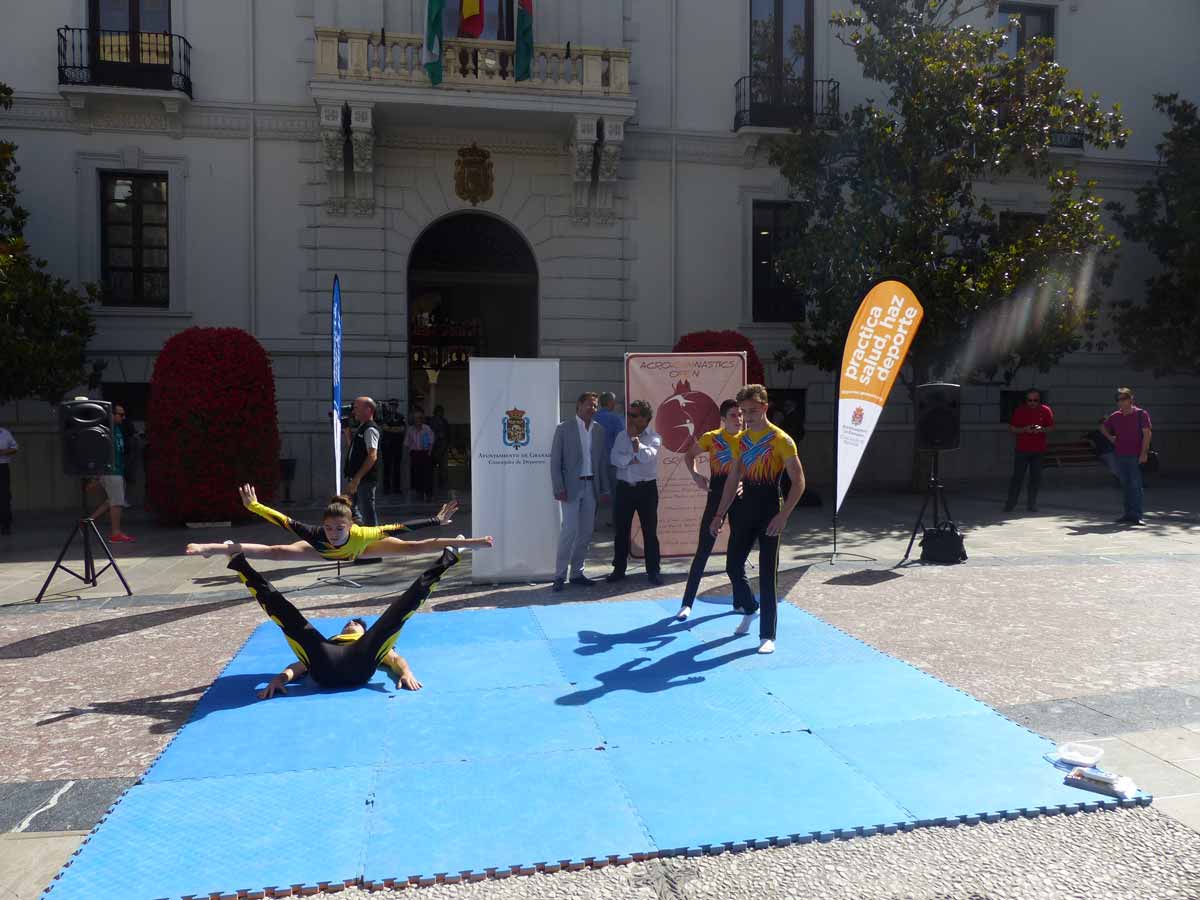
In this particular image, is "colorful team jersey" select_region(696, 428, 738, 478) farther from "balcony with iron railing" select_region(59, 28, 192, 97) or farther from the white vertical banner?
"balcony with iron railing" select_region(59, 28, 192, 97)

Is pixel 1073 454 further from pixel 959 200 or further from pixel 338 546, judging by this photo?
pixel 338 546

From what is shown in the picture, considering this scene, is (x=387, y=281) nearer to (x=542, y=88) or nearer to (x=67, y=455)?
(x=542, y=88)

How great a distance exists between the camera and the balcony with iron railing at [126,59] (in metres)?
17.3

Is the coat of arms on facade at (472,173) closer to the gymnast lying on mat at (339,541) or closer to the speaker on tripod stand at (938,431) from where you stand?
the speaker on tripod stand at (938,431)

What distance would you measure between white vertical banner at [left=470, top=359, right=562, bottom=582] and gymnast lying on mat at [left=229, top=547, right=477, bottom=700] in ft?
12.0

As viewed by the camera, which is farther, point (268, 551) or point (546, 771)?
point (268, 551)

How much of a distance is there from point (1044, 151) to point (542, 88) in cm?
954

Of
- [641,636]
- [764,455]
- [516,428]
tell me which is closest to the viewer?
[764,455]

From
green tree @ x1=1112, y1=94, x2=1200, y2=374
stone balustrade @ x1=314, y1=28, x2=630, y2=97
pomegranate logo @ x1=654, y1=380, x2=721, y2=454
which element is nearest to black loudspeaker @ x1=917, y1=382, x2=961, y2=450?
pomegranate logo @ x1=654, y1=380, x2=721, y2=454

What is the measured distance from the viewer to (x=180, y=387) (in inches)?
540

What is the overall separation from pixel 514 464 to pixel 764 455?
3.60 m

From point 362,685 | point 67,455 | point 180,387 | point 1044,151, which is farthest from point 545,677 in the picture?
point 1044,151

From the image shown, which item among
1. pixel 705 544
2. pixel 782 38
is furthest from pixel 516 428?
pixel 782 38

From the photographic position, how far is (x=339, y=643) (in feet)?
19.7
